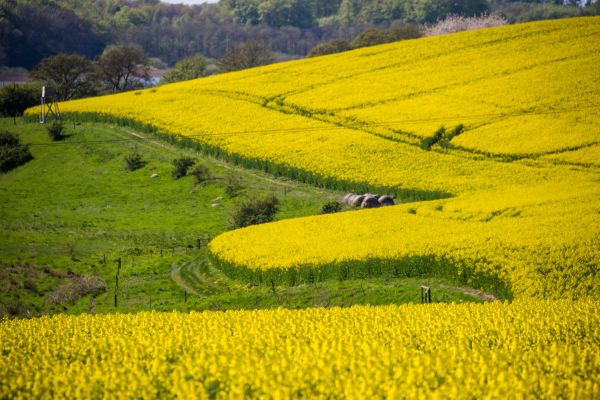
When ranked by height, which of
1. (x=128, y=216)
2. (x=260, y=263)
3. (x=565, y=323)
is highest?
(x=565, y=323)

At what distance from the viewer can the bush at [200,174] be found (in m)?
60.6

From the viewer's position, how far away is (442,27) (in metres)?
157

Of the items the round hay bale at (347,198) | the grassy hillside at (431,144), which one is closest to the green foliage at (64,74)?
the grassy hillside at (431,144)

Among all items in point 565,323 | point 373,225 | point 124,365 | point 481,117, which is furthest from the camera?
point 481,117

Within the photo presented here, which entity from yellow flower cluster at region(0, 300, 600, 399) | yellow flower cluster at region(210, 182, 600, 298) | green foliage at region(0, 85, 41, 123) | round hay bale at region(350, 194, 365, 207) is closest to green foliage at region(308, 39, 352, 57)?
green foliage at region(0, 85, 41, 123)

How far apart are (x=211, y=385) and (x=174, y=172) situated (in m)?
49.5

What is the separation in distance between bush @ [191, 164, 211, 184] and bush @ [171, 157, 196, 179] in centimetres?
103

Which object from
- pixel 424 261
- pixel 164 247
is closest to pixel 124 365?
pixel 424 261

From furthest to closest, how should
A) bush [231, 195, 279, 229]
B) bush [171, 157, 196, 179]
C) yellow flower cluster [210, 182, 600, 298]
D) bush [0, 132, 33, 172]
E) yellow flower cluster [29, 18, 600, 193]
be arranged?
bush [0, 132, 33, 172], bush [171, 157, 196, 179], yellow flower cluster [29, 18, 600, 193], bush [231, 195, 279, 229], yellow flower cluster [210, 182, 600, 298]

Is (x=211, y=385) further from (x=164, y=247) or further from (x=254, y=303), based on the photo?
(x=164, y=247)

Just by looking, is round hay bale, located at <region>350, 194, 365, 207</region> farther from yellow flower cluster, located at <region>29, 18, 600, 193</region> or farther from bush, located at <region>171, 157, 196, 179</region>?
bush, located at <region>171, 157, 196, 179</region>

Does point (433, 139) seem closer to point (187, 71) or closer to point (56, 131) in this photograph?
point (56, 131)

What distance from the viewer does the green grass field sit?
1299 inches

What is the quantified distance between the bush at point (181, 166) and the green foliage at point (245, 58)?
7027cm
